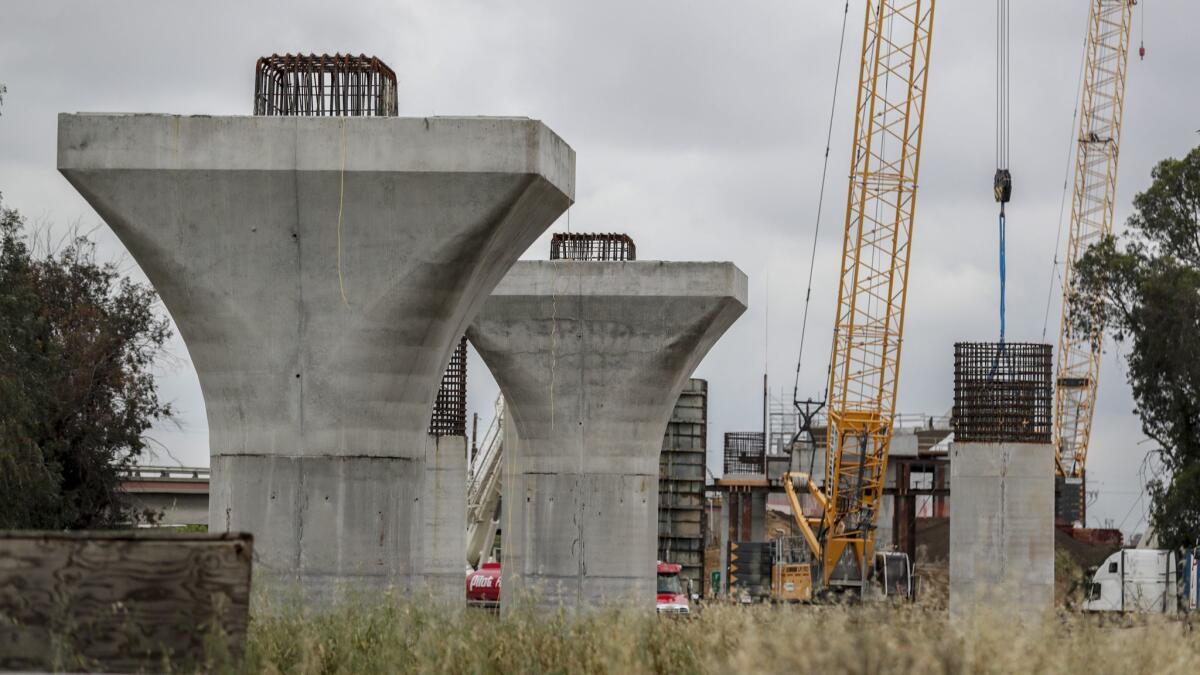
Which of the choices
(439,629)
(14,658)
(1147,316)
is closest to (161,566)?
(14,658)

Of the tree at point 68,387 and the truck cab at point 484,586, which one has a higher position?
the tree at point 68,387

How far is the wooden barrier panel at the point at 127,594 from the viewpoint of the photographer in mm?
11055

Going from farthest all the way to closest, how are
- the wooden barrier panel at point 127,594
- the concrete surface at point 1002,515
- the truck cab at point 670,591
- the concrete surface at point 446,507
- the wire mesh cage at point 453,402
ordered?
the wire mesh cage at point 453,402
the concrete surface at point 1002,515
the truck cab at point 670,591
the concrete surface at point 446,507
the wooden barrier panel at point 127,594

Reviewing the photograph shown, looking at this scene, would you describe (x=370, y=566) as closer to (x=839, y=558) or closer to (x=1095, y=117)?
(x=839, y=558)

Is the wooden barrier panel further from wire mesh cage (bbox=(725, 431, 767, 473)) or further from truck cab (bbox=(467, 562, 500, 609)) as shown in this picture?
wire mesh cage (bbox=(725, 431, 767, 473))

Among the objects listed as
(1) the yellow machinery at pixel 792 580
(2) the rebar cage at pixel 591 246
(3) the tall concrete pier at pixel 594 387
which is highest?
(2) the rebar cage at pixel 591 246

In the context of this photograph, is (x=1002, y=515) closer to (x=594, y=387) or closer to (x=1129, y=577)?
(x=1129, y=577)

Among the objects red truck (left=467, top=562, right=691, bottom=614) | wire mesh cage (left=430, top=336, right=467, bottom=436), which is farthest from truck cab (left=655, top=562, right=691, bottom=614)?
wire mesh cage (left=430, top=336, right=467, bottom=436)

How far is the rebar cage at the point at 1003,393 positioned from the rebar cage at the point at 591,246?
35.4 feet

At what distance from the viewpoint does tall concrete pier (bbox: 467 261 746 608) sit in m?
28.6

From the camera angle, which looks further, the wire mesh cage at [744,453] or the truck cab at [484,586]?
the wire mesh cage at [744,453]

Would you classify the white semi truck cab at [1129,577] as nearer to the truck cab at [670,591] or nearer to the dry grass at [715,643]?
the truck cab at [670,591]

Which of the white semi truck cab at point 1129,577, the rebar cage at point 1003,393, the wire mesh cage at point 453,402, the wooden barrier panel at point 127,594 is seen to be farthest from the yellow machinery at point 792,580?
the wooden barrier panel at point 127,594

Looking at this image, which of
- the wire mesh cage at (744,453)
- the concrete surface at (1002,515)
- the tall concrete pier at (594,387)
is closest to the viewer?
the tall concrete pier at (594,387)
